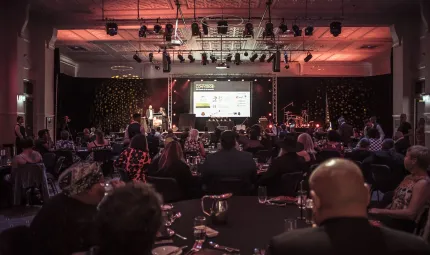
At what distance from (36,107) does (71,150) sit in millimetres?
3945

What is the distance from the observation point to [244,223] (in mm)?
2594

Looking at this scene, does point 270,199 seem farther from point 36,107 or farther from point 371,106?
point 371,106

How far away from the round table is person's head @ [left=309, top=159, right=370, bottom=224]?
804 millimetres

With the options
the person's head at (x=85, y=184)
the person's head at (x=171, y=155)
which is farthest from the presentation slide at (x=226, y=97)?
the person's head at (x=85, y=184)

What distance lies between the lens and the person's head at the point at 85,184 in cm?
224

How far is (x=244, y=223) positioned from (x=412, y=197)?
128 centimetres

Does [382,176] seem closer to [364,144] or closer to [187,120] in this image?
[364,144]

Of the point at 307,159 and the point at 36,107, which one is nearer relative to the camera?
the point at 307,159

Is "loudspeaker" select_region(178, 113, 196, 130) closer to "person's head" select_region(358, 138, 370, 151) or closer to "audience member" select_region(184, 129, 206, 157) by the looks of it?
"audience member" select_region(184, 129, 206, 157)

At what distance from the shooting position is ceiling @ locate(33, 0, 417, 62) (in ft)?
33.3

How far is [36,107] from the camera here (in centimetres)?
1139

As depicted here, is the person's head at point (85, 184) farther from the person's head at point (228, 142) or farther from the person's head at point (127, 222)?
the person's head at point (228, 142)

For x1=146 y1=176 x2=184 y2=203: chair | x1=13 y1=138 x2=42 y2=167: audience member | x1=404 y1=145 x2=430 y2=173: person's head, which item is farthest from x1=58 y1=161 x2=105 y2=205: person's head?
x1=13 y1=138 x2=42 y2=167: audience member

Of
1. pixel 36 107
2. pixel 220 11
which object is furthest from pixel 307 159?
pixel 36 107
